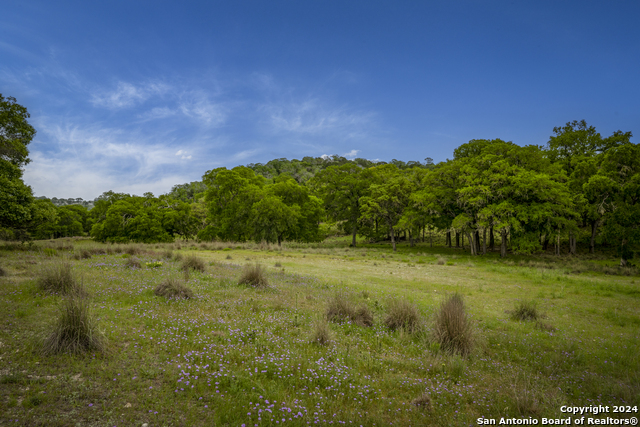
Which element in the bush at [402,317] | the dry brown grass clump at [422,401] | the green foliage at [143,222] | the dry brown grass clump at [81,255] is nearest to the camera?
the dry brown grass clump at [422,401]

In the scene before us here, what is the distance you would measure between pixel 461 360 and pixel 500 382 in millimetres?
740

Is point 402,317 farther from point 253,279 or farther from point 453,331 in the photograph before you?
point 253,279

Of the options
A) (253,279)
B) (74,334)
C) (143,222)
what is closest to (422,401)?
(74,334)

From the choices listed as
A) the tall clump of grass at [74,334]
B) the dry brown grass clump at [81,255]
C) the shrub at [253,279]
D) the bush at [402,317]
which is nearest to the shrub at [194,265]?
the shrub at [253,279]

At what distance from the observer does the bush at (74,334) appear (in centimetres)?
473

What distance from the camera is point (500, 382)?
16.8ft

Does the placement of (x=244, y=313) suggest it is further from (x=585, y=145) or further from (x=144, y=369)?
(x=585, y=145)

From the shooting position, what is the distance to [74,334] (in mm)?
4902

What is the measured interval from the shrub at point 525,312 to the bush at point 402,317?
12.9 feet

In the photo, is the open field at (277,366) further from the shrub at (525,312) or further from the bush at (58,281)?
the bush at (58,281)

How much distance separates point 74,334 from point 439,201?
34.2 meters

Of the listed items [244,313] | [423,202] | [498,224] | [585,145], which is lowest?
[244,313]

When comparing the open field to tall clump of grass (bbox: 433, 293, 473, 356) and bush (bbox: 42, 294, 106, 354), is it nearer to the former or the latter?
bush (bbox: 42, 294, 106, 354)

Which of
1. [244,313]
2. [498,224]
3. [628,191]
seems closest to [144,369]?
[244,313]
